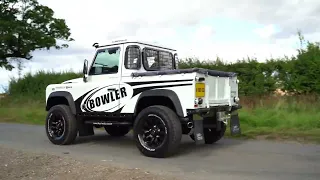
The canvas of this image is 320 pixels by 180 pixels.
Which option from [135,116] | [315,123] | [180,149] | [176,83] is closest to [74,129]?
[135,116]

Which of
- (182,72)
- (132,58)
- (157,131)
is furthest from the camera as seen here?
(132,58)

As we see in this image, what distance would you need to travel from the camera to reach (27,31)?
85.8ft

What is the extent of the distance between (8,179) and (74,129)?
3925 millimetres

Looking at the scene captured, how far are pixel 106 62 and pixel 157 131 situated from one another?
2.50 meters

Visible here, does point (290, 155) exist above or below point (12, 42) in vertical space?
below

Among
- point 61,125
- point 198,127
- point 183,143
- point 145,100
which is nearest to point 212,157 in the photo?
point 198,127

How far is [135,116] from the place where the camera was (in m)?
9.47

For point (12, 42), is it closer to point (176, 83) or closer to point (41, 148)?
point (41, 148)

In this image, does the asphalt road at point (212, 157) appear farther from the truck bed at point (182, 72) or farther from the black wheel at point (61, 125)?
the truck bed at point (182, 72)

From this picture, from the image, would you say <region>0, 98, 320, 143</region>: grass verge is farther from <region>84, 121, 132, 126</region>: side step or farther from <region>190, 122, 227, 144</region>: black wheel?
<region>84, 121, 132, 126</region>: side step

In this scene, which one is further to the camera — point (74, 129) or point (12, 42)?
point (12, 42)

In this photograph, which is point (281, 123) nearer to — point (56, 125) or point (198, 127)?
point (198, 127)

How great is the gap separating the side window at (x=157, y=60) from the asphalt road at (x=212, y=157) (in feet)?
6.70

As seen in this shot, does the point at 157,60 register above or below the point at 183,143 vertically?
above
